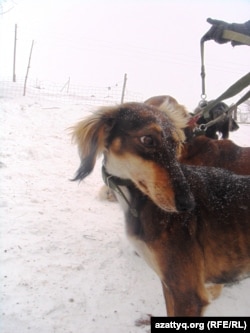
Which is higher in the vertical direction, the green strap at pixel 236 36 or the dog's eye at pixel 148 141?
the green strap at pixel 236 36

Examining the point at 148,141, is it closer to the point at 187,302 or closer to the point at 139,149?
the point at 139,149

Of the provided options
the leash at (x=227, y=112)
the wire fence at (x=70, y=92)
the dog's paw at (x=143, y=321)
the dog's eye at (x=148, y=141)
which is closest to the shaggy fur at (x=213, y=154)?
the leash at (x=227, y=112)

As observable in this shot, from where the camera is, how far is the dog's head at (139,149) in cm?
222

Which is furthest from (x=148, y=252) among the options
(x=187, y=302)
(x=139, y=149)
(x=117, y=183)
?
(x=139, y=149)

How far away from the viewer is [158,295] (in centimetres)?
329

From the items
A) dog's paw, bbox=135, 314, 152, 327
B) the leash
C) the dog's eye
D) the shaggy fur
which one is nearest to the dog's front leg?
dog's paw, bbox=135, 314, 152, 327

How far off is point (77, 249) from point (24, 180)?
102 inches

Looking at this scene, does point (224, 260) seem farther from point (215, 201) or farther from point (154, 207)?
point (154, 207)

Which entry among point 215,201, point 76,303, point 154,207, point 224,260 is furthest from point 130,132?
point 76,303

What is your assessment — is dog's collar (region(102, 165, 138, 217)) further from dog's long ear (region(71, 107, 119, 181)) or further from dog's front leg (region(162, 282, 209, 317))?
dog's front leg (region(162, 282, 209, 317))

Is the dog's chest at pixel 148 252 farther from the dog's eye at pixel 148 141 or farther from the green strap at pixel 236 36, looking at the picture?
the green strap at pixel 236 36

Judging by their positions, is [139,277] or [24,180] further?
[24,180]

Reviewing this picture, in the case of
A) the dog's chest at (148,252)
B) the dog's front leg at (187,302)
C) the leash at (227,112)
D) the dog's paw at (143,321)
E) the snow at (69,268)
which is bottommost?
the dog's paw at (143,321)

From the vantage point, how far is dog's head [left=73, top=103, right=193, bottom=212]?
222 centimetres
